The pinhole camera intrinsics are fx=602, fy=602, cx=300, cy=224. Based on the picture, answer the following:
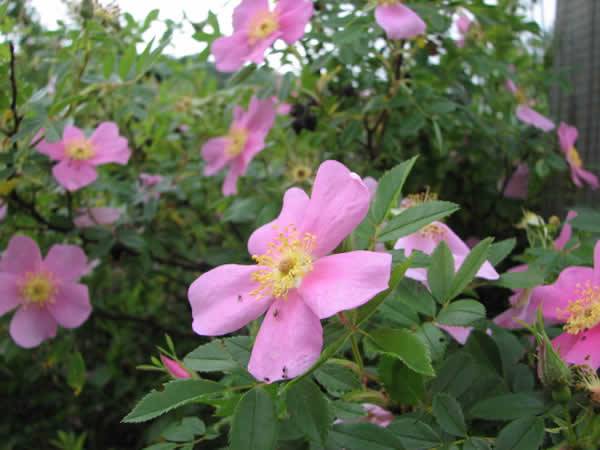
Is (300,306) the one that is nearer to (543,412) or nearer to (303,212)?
(303,212)

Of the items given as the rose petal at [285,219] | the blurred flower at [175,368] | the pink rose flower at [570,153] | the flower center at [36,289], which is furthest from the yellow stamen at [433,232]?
the flower center at [36,289]

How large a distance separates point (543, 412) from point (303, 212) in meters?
0.27

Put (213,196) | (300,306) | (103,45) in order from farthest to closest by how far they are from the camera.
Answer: (213,196) → (103,45) → (300,306)

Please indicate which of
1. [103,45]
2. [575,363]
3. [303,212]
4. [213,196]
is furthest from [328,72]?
[575,363]

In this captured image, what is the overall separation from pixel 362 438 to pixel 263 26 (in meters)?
0.69

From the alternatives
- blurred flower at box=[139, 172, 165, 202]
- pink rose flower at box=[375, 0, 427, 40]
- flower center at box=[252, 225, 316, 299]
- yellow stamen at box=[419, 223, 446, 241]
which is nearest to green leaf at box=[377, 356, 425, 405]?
flower center at box=[252, 225, 316, 299]

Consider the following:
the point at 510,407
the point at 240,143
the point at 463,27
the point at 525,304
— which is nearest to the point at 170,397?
the point at 510,407

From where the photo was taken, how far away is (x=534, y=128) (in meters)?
1.18

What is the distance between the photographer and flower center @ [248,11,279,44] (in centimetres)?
96

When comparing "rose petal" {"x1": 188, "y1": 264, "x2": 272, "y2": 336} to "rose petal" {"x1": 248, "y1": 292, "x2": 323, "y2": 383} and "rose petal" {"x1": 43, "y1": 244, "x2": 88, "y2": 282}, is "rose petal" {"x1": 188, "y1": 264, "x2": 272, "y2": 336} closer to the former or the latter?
"rose petal" {"x1": 248, "y1": 292, "x2": 323, "y2": 383}

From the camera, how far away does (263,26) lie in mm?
969

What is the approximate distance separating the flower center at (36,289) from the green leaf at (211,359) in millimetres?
578

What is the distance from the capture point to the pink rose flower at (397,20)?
2.84 feet

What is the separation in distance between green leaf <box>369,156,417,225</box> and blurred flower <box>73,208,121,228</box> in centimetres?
75
